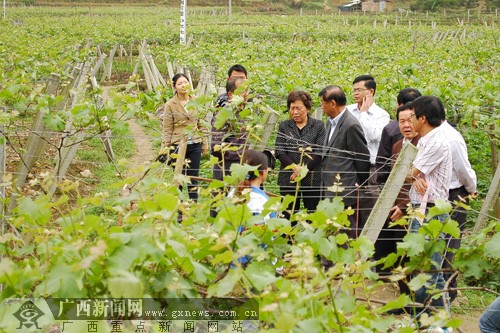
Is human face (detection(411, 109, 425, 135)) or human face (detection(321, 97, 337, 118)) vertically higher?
human face (detection(411, 109, 425, 135))

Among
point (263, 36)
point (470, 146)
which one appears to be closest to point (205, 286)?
point (470, 146)

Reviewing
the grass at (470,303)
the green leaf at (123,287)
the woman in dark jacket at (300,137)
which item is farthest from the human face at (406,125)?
the green leaf at (123,287)

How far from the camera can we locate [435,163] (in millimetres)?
5305

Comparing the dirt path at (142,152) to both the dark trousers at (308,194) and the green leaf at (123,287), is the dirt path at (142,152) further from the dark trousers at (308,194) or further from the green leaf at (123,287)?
the green leaf at (123,287)

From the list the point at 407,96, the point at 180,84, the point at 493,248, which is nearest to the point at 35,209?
the point at 493,248

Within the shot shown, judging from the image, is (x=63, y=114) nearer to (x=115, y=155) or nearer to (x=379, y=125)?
(x=379, y=125)

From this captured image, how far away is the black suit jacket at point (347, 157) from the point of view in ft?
20.5

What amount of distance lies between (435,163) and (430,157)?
6cm

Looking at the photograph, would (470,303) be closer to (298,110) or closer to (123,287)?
(298,110)

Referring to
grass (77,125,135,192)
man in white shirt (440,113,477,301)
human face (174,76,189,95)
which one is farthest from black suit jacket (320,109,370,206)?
grass (77,125,135,192)

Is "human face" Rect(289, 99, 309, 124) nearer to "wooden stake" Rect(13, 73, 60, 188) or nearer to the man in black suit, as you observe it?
the man in black suit

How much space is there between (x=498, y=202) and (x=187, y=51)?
848 centimetres

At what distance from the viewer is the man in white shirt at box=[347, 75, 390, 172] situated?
22.1 feet

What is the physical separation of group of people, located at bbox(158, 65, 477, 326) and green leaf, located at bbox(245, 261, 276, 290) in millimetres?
2143
